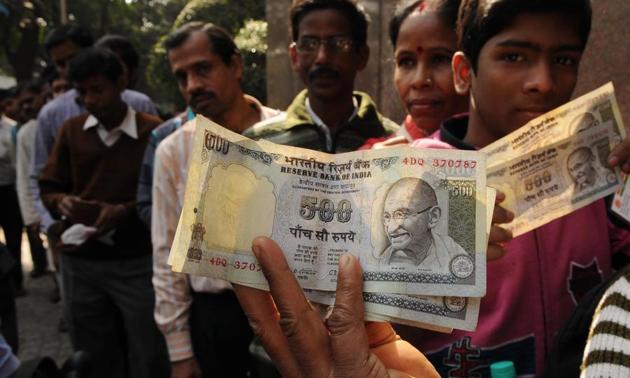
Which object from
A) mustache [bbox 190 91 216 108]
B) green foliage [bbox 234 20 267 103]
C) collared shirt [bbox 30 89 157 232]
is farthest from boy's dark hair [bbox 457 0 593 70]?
green foliage [bbox 234 20 267 103]

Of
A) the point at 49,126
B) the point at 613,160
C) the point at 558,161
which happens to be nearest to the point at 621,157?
the point at 613,160

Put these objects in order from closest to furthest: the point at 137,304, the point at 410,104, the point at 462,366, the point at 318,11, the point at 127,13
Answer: the point at 462,366, the point at 410,104, the point at 318,11, the point at 137,304, the point at 127,13

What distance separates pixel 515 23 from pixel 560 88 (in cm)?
20

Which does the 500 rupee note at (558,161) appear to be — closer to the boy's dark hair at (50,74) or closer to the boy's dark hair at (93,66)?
the boy's dark hair at (93,66)

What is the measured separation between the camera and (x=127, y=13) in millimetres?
29625

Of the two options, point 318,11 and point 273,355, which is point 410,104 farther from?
point 273,355

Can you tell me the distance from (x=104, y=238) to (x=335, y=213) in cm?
269

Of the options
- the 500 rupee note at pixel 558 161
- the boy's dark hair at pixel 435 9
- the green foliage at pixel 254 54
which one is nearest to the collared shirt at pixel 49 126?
the green foliage at pixel 254 54

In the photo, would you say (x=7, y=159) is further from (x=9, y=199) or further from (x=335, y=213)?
(x=335, y=213)

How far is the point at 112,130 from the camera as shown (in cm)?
371

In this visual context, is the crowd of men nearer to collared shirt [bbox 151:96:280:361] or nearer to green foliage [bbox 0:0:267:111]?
collared shirt [bbox 151:96:280:361]

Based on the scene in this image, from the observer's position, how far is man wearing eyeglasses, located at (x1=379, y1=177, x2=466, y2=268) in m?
1.20

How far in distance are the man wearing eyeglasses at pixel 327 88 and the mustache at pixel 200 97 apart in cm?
42

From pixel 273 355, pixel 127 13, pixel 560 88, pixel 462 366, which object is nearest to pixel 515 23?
pixel 560 88
